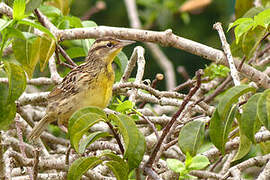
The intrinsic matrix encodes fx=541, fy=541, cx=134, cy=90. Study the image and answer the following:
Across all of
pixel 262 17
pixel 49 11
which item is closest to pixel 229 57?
pixel 262 17

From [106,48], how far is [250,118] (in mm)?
1809

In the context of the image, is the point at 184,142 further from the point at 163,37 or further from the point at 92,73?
the point at 92,73

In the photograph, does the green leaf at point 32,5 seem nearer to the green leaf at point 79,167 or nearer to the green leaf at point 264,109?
the green leaf at point 79,167

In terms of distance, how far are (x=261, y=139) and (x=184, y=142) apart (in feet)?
3.48

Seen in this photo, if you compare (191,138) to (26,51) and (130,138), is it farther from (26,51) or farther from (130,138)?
(26,51)

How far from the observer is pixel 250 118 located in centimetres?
216

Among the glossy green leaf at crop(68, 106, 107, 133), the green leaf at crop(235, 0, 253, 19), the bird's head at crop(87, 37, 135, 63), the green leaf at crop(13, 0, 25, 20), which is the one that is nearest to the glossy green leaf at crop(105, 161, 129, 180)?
the glossy green leaf at crop(68, 106, 107, 133)

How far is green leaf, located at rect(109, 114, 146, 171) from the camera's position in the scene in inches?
87.6

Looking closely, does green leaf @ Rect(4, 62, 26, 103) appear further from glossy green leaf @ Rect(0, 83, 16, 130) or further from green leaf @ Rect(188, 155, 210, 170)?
green leaf @ Rect(188, 155, 210, 170)

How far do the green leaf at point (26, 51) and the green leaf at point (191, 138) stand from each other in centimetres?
98

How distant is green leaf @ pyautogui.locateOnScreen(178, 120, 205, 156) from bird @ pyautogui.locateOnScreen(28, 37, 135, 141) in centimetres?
119

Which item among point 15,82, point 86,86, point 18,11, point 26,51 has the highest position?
point 18,11

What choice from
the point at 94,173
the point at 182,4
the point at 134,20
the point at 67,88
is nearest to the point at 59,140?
the point at 67,88

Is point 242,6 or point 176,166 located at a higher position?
point 242,6
